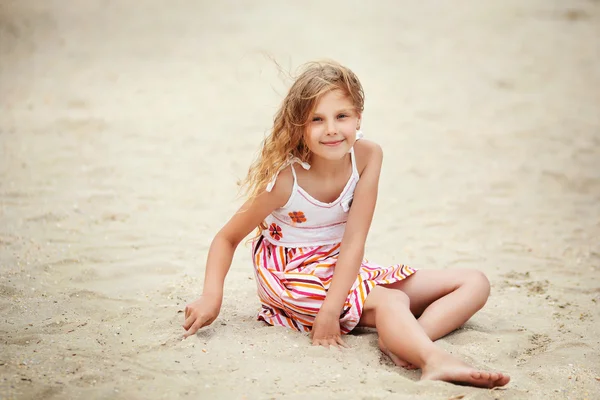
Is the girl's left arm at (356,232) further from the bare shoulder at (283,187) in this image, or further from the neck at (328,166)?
the bare shoulder at (283,187)

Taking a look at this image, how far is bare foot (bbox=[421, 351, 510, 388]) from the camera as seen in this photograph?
247cm

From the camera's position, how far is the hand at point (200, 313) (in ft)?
9.34

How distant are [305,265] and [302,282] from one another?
0.39 feet

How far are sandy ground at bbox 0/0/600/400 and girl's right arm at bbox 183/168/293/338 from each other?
0.13 meters

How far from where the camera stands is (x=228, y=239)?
304 cm

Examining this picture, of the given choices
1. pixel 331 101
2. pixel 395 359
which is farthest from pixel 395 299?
pixel 331 101

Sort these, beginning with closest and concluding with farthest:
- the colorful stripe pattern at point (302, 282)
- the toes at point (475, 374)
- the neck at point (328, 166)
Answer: the toes at point (475, 374)
the colorful stripe pattern at point (302, 282)
the neck at point (328, 166)

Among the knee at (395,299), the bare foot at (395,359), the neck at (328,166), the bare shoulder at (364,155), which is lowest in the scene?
the bare foot at (395,359)

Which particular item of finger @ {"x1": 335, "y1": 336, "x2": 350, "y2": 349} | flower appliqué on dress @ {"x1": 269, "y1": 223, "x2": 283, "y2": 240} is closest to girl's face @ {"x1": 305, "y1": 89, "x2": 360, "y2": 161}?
flower appliqué on dress @ {"x1": 269, "y1": 223, "x2": 283, "y2": 240}

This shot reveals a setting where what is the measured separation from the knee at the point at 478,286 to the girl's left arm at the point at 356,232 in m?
0.51

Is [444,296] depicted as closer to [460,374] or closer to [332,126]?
[460,374]

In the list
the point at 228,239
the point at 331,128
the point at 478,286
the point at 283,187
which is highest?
the point at 331,128

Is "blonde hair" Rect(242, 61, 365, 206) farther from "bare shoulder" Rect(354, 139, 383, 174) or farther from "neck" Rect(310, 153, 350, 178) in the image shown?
"bare shoulder" Rect(354, 139, 383, 174)

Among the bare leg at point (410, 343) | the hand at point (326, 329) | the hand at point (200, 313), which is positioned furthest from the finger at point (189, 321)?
the bare leg at point (410, 343)
